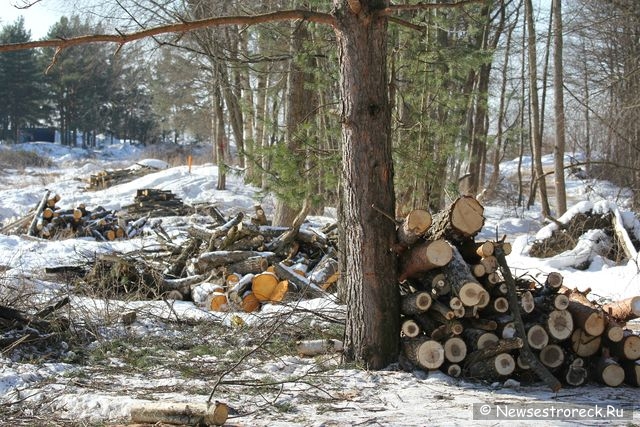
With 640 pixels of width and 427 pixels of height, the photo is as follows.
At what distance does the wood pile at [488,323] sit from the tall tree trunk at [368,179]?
7.1 inches

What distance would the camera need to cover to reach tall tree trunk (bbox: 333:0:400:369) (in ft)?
19.2

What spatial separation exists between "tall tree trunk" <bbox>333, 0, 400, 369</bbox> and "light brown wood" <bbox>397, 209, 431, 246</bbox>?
165mm

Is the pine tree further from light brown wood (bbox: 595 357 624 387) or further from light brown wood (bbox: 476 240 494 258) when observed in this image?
light brown wood (bbox: 595 357 624 387)

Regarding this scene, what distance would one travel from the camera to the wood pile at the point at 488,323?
5.54 m

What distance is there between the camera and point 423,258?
18.8 ft

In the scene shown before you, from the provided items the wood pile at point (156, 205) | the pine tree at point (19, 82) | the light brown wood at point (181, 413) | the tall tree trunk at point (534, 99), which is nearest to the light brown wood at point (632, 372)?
the light brown wood at point (181, 413)

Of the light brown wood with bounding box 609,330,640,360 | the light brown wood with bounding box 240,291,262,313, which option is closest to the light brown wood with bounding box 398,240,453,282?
the light brown wood with bounding box 609,330,640,360

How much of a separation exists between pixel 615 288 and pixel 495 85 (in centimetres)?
2324

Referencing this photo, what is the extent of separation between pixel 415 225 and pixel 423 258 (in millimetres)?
274

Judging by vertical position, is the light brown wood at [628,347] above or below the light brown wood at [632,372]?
above

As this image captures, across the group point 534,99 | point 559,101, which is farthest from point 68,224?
point 534,99

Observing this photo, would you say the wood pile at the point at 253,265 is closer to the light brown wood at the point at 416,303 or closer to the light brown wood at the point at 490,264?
the light brown wood at the point at 416,303

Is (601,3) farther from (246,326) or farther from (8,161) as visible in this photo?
(8,161)

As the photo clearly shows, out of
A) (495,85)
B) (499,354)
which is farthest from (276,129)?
(495,85)
